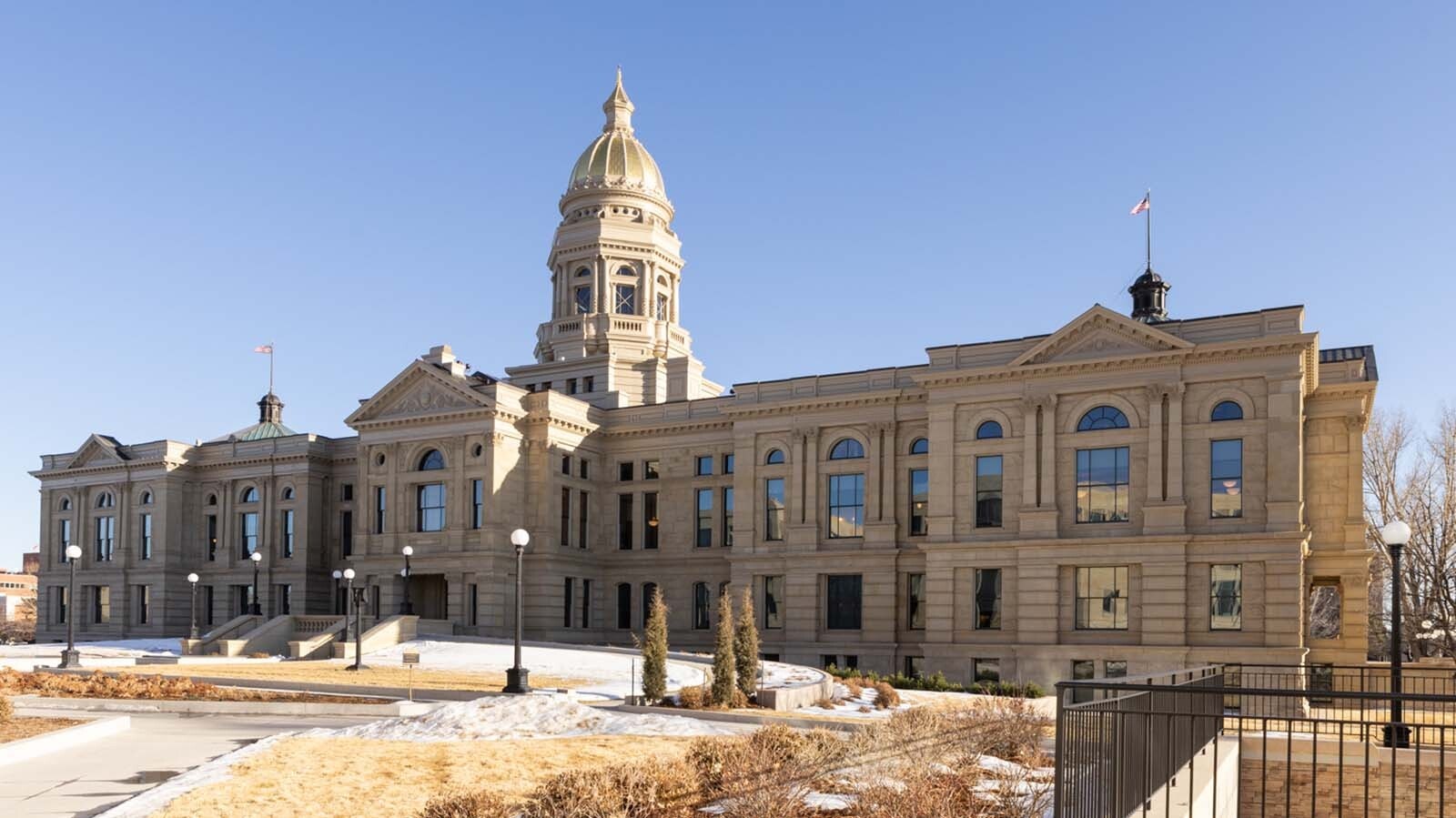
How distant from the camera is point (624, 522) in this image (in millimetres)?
63312

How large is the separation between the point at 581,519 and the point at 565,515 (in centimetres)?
161

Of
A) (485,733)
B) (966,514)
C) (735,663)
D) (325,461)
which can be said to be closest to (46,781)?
(485,733)

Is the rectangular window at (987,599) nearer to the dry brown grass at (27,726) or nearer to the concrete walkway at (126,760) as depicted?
the concrete walkway at (126,760)

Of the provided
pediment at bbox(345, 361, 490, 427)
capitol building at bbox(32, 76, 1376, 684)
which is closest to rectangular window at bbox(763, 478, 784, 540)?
capitol building at bbox(32, 76, 1376, 684)

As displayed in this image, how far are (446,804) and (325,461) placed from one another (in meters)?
60.6

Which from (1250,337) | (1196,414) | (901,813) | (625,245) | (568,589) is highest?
(625,245)

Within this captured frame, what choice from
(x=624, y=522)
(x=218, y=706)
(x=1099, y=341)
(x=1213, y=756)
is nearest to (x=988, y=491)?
(x=1099, y=341)

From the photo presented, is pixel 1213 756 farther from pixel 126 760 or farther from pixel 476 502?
pixel 476 502

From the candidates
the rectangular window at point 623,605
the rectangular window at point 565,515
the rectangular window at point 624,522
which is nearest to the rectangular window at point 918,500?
the rectangular window at point 624,522

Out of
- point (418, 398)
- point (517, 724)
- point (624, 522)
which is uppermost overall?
point (418, 398)

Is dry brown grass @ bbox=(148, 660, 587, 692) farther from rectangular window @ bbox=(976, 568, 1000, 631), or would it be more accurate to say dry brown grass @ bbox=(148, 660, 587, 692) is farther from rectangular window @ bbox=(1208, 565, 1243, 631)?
rectangular window @ bbox=(1208, 565, 1243, 631)

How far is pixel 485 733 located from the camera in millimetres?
22094

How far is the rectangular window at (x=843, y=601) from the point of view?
5222cm

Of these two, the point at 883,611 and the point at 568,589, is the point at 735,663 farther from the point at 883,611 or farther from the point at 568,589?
the point at 568,589
